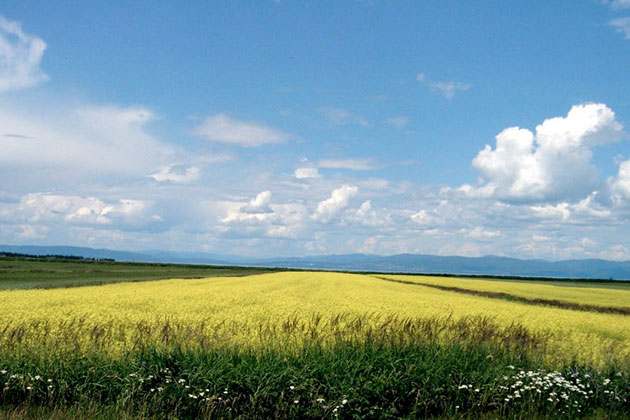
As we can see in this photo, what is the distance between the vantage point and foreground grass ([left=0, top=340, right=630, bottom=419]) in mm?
8797

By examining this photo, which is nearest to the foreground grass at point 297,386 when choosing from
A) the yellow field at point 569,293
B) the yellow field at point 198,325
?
the yellow field at point 198,325

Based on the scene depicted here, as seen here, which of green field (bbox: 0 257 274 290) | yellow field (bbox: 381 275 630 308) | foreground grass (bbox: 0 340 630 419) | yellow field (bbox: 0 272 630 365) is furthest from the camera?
green field (bbox: 0 257 274 290)

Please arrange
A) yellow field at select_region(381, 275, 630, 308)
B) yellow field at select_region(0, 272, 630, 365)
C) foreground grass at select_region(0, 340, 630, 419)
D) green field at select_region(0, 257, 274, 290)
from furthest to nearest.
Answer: green field at select_region(0, 257, 274, 290) < yellow field at select_region(381, 275, 630, 308) < yellow field at select_region(0, 272, 630, 365) < foreground grass at select_region(0, 340, 630, 419)

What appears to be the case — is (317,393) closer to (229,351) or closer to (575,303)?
(229,351)

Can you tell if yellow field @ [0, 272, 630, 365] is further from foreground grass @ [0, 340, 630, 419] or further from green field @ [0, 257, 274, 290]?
green field @ [0, 257, 274, 290]

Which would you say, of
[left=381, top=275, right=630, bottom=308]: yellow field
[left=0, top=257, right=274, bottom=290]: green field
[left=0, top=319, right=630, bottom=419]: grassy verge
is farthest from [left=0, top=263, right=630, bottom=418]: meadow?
[left=0, top=257, right=274, bottom=290]: green field

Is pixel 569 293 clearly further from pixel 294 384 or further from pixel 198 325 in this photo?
pixel 294 384

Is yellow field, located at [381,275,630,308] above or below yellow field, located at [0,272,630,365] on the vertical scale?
below

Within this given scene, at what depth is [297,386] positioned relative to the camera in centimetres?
904

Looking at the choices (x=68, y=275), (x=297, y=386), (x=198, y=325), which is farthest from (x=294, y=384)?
(x=68, y=275)

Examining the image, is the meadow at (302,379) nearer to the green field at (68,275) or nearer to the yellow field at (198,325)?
the yellow field at (198,325)

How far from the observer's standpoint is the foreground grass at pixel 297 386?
8.80 meters

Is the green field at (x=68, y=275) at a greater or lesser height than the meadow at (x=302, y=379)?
lesser

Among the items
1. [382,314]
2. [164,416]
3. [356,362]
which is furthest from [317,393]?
[382,314]
